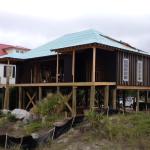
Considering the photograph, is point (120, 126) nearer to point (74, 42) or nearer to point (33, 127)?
point (33, 127)

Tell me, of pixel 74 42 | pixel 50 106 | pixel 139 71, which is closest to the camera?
pixel 50 106

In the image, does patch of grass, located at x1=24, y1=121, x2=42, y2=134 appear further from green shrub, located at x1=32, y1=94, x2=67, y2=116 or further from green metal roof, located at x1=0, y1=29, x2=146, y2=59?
green metal roof, located at x1=0, y1=29, x2=146, y2=59

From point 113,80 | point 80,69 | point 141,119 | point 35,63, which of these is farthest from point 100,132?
point 35,63

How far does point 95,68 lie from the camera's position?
22.4 meters

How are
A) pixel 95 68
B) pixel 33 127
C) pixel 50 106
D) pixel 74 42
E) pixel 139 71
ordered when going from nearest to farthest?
pixel 33 127, pixel 50 106, pixel 95 68, pixel 139 71, pixel 74 42

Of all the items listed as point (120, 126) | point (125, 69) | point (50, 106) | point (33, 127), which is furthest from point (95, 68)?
point (120, 126)

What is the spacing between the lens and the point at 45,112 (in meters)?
19.9

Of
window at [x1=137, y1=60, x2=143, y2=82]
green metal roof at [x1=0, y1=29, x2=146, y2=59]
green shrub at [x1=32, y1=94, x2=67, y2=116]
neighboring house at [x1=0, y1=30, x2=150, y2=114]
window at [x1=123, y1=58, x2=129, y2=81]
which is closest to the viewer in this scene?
green shrub at [x1=32, y1=94, x2=67, y2=116]

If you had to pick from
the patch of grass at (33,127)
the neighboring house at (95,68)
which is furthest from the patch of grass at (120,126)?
the patch of grass at (33,127)

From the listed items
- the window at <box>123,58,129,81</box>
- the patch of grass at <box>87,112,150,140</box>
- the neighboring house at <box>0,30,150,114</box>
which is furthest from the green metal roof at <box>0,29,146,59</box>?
the patch of grass at <box>87,112,150,140</box>

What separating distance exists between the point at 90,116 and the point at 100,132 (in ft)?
3.22

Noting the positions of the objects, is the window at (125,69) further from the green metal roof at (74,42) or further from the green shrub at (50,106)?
the green shrub at (50,106)

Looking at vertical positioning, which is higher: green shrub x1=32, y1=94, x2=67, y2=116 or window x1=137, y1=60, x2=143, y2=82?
window x1=137, y1=60, x2=143, y2=82

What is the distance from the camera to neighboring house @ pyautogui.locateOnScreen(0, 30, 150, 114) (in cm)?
2080
